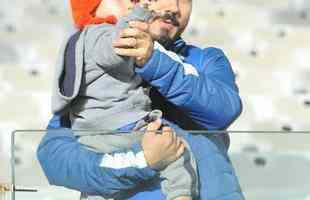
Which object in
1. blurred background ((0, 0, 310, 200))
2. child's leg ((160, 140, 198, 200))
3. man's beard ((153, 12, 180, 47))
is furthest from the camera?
blurred background ((0, 0, 310, 200))

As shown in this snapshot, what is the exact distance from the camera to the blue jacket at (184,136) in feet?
3.70

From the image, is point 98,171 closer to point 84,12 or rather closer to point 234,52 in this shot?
point 84,12

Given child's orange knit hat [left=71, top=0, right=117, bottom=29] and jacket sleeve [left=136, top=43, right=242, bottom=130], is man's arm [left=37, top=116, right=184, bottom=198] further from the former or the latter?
child's orange knit hat [left=71, top=0, right=117, bottom=29]

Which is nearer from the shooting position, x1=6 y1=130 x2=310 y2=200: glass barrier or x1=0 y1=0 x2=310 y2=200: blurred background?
x1=6 y1=130 x2=310 y2=200: glass barrier

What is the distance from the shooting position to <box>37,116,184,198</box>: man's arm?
44.0 inches

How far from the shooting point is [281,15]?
6.39 ft

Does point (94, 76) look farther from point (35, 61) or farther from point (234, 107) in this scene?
point (35, 61)

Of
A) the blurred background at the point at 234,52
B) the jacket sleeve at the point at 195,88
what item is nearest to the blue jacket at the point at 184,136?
the jacket sleeve at the point at 195,88

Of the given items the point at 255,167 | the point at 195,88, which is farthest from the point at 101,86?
the point at 255,167

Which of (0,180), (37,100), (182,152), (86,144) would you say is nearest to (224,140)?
(182,152)

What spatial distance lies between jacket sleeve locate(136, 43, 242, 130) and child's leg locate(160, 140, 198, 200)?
8 cm

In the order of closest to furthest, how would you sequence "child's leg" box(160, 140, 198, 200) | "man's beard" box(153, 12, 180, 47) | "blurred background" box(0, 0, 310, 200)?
"child's leg" box(160, 140, 198, 200), "man's beard" box(153, 12, 180, 47), "blurred background" box(0, 0, 310, 200)

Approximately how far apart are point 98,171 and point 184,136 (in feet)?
0.37

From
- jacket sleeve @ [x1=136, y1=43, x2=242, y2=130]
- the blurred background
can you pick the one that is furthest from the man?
the blurred background
